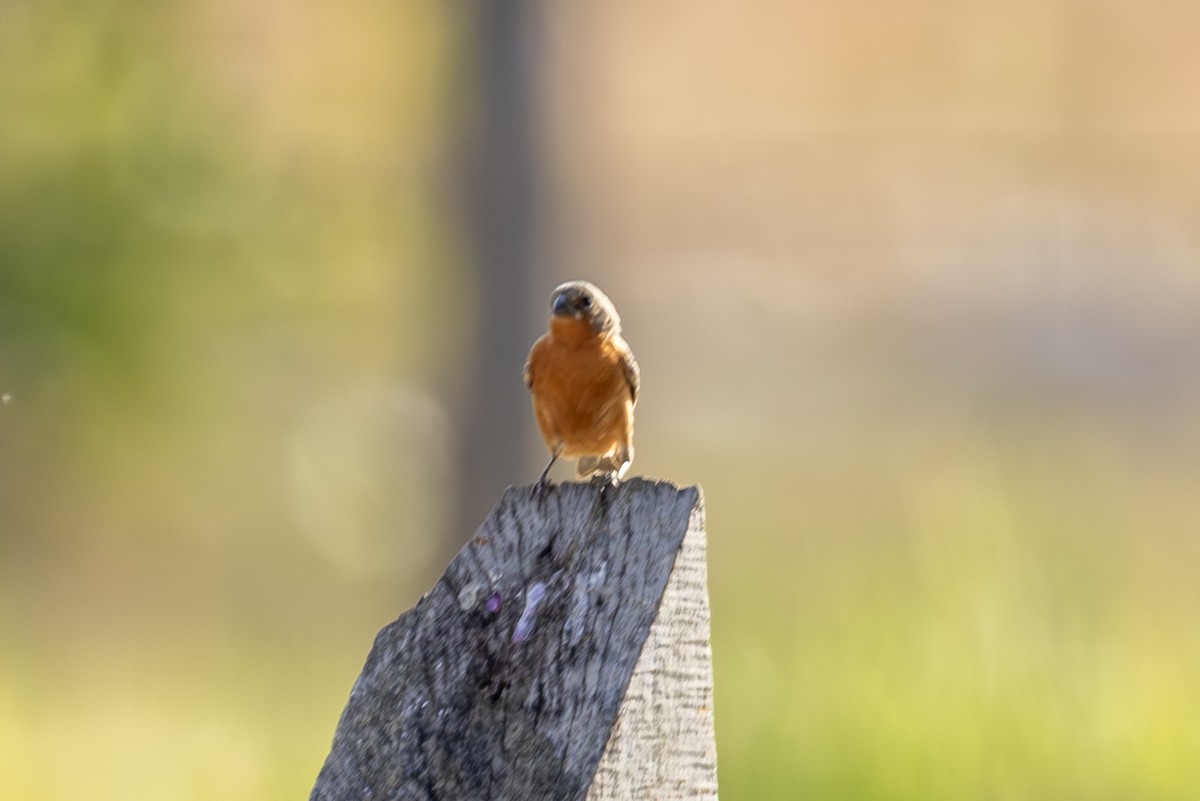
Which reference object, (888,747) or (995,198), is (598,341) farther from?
(995,198)

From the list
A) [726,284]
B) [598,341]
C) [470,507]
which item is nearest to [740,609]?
[598,341]

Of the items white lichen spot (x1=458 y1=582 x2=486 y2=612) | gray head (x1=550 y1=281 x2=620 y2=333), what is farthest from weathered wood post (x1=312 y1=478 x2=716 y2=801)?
gray head (x1=550 y1=281 x2=620 y2=333)

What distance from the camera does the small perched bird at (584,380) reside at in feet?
13.1

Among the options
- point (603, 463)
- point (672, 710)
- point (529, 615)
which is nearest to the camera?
point (672, 710)

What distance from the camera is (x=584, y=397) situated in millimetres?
3990

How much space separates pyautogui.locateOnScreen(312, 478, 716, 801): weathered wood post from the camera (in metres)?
1.74

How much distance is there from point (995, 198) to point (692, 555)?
17.7 ft

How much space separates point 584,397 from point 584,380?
46mm

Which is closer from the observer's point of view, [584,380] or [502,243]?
[584,380]

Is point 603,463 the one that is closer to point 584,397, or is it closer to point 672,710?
point 584,397

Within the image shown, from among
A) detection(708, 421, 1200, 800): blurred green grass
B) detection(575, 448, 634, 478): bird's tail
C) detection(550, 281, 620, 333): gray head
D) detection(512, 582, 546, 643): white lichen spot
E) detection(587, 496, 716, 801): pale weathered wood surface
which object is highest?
detection(550, 281, 620, 333): gray head

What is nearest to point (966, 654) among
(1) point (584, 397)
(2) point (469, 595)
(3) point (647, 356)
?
(1) point (584, 397)

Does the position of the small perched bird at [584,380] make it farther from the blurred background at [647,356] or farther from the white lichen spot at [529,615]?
the white lichen spot at [529,615]

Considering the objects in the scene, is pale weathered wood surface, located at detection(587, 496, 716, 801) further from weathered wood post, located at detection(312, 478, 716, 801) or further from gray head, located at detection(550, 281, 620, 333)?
gray head, located at detection(550, 281, 620, 333)
